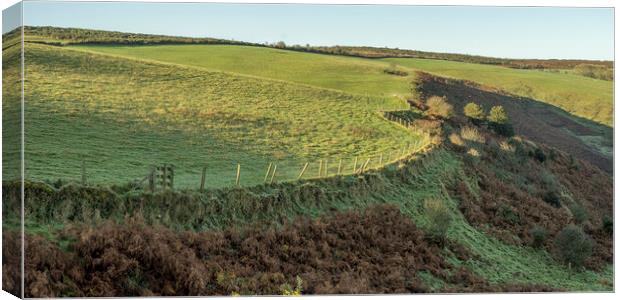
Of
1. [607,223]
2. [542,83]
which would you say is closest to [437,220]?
[607,223]

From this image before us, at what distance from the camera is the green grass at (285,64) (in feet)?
72.8

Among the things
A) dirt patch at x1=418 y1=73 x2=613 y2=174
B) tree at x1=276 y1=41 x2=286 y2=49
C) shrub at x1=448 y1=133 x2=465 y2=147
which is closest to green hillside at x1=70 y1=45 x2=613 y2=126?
tree at x1=276 y1=41 x2=286 y2=49

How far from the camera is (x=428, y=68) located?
2383cm

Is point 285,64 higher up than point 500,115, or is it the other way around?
point 285,64

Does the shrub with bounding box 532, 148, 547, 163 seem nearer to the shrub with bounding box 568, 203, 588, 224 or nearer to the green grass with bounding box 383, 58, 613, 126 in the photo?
the shrub with bounding box 568, 203, 588, 224

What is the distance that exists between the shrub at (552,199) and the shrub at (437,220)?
10.0ft

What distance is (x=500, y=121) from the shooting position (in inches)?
973

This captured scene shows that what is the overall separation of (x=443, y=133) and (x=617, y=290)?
664cm

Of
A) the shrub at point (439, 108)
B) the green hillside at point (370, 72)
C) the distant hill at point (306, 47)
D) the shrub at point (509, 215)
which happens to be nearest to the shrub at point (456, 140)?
the shrub at point (439, 108)

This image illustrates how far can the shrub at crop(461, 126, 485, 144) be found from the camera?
2527 cm

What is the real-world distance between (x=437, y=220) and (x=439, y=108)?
4349mm

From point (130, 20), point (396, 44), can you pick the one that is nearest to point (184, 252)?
point (130, 20)

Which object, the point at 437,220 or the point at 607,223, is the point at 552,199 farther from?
the point at 437,220

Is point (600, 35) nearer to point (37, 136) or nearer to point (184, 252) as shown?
point (184, 252)
